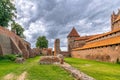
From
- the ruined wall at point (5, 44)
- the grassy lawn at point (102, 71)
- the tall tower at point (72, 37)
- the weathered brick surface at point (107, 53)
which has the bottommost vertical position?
the grassy lawn at point (102, 71)

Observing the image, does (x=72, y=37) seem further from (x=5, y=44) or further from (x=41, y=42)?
(x=5, y=44)

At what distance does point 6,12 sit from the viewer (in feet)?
144

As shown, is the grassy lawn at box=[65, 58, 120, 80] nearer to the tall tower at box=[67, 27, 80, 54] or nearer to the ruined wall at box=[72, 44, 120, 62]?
the ruined wall at box=[72, 44, 120, 62]

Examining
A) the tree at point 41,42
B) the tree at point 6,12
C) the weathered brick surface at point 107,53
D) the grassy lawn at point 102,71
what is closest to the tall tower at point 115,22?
the weathered brick surface at point 107,53

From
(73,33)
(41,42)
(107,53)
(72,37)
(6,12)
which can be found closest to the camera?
(107,53)

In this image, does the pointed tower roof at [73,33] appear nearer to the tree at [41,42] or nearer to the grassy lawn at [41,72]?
the tree at [41,42]

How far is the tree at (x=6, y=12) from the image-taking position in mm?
42938

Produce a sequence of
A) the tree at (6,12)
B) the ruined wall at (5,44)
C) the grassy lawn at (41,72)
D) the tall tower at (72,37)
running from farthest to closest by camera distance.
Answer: the tall tower at (72,37)
the tree at (6,12)
the ruined wall at (5,44)
the grassy lawn at (41,72)

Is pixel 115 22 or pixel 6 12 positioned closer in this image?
pixel 6 12

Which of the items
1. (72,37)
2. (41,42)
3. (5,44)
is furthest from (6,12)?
(41,42)

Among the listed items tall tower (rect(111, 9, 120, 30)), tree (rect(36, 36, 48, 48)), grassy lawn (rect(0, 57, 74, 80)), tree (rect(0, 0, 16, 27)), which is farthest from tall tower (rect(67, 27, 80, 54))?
grassy lawn (rect(0, 57, 74, 80))

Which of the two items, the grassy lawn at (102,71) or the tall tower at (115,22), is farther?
the tall tower at (115,22)

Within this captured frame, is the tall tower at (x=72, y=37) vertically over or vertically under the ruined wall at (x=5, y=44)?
over

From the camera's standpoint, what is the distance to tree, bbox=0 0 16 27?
42.9m
